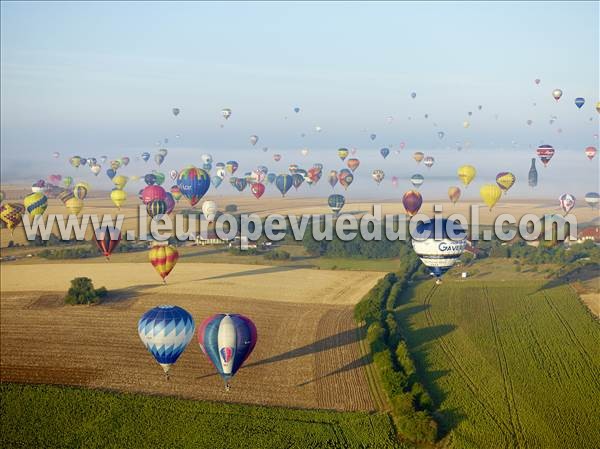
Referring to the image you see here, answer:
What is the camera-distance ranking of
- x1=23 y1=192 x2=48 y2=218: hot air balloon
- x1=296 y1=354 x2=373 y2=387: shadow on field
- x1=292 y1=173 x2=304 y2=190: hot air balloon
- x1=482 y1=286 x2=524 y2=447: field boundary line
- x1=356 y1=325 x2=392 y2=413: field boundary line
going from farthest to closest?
x1=292 y1=173 x2=304 y2=190: hot air balloon, x1=23 y1=192 x2=48 y2=218: hot air balloon, x1=296 y1=354 x2=373 y2=387: shadow on field, x1=356 y1=325 x2=392 y2=413: field boundary line, x1=482 y1=286 x2=524 y2=447: field boundary line

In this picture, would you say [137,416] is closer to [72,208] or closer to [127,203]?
[72,208]

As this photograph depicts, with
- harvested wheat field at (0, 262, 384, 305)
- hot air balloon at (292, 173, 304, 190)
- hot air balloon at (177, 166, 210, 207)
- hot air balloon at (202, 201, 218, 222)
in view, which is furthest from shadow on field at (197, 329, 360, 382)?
hot air balloon at (292, 173, 304, 190)

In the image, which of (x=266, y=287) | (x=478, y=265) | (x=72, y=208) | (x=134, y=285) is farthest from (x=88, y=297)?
(x=72, y=208)

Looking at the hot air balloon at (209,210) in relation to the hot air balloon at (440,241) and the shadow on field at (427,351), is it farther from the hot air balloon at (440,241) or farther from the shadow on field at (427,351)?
the hot air balloon at (440,241)

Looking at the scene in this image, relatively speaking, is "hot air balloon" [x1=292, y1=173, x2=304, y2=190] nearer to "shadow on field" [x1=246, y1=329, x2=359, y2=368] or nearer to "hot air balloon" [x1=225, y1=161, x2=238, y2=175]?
"hot air balloon" [x1=225, y1=161, x2=238, y2=175]

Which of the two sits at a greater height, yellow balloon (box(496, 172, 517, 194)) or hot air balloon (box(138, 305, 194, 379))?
yellow balloon (box(496, 172, 517, 194))

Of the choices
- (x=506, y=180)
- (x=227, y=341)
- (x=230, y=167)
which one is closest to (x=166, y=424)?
(x=227, y=341)
